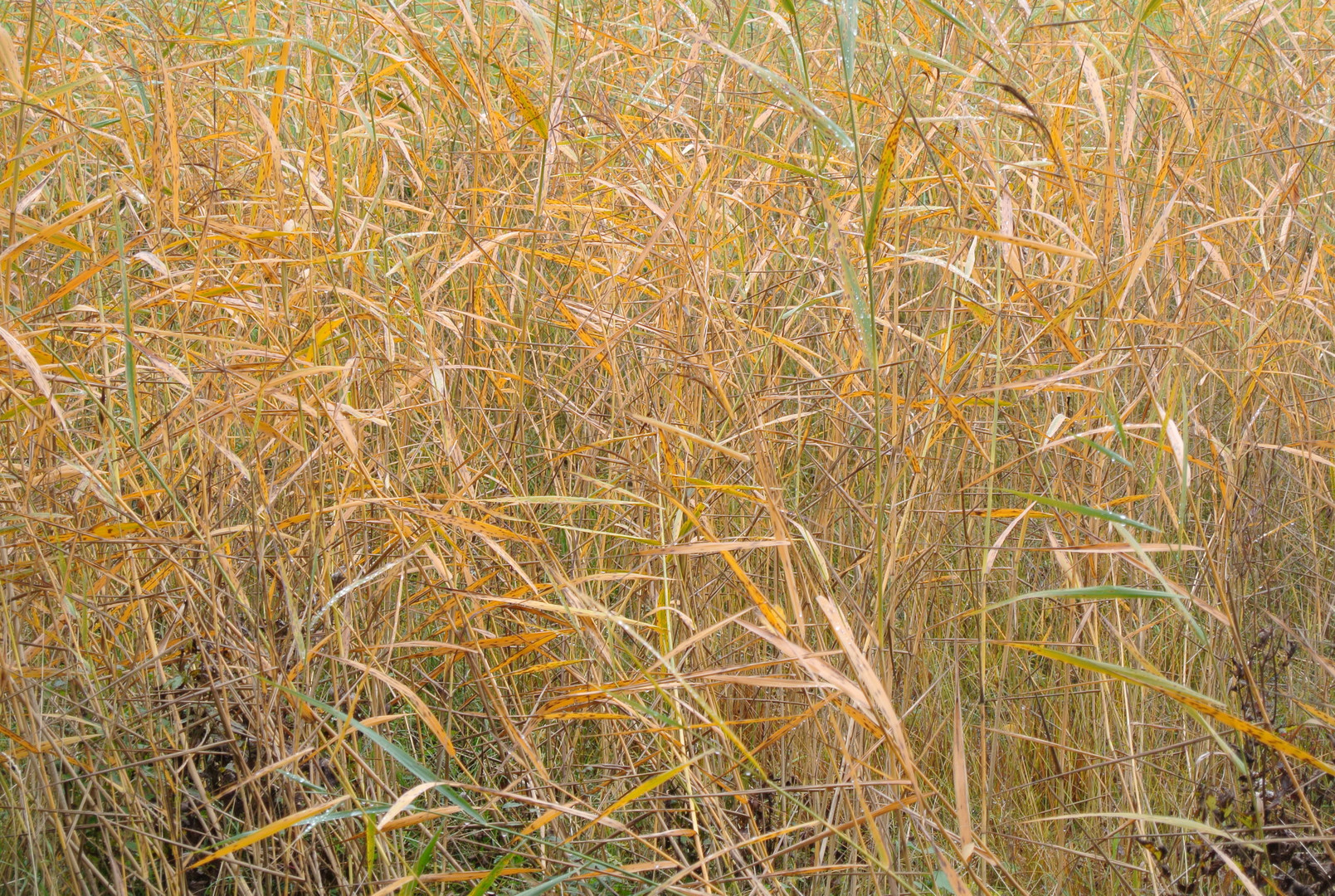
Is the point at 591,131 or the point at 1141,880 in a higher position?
the point at 591,131

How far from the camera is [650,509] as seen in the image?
1.38 m

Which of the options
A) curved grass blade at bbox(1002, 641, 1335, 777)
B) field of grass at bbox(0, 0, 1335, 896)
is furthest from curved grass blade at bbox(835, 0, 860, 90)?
curved grass blade at bbox(1002, 641, 1335, 777)

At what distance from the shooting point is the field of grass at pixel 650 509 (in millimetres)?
1002

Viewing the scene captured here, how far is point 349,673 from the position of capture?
1.27m

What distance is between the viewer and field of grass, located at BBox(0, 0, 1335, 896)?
1.00 metres

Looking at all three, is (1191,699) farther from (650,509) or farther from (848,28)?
(650,509)

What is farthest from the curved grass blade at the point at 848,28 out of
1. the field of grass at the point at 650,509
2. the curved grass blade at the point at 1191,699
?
the curved grass blade at the point at 1191,699

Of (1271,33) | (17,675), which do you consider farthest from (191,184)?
(1271,33)

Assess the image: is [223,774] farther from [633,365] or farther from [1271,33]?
[1271,33]

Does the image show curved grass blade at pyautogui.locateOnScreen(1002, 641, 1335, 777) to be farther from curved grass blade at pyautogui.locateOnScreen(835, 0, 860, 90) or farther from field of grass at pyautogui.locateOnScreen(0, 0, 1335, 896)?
curved grass blade at pyautogui.locateOnScreen(835, 0, 860, 90)

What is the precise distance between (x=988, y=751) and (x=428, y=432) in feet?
2.68

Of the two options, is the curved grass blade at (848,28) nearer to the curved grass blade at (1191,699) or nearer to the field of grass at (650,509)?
the field of grass at (650,509)

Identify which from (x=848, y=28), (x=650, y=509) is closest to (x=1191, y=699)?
(x=848, y=28)

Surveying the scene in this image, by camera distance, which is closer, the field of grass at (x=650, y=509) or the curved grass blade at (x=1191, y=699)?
the curved grass blade at (x=1191, y=699)
